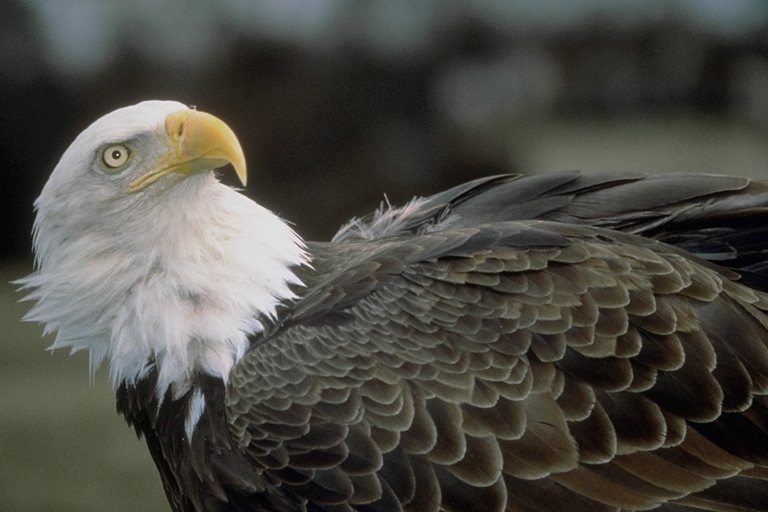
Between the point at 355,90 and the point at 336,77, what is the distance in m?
0.16

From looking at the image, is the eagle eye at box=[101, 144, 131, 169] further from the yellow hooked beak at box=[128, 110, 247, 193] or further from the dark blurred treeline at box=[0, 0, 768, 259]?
the dark blurred treeline at box=[0, 0, 768, 259]

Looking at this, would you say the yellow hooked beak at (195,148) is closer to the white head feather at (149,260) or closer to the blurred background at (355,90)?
the white head feather at (149,260)

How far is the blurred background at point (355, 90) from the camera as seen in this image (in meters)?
8.40

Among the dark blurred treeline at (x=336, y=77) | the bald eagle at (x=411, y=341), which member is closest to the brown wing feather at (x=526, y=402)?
the bald eagle at (x=411, y=341)

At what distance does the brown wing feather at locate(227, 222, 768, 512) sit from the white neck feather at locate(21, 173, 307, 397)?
1.09 feet

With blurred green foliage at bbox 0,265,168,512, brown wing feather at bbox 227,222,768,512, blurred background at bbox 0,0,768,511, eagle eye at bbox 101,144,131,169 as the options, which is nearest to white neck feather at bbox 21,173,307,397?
eagle eye at bbox 101,144,131,169

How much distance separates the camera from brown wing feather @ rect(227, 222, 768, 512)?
10.8ft

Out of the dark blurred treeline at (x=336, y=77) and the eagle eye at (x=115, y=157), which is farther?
the dark blurred treeline at (x=336, y=77)

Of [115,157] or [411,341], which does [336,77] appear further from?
[411,341]

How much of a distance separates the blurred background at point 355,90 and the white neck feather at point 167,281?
4289mm

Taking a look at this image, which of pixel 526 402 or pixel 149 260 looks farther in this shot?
pixel 149 260

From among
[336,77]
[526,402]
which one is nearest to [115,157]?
[526,402]

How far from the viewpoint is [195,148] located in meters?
3.59

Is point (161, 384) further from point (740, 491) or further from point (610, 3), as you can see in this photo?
point (610, 3)
